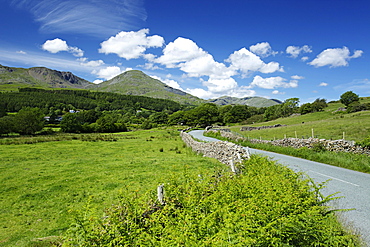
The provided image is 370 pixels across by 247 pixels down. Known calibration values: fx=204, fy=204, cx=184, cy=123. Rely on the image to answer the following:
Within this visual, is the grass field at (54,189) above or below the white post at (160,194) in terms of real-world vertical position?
below

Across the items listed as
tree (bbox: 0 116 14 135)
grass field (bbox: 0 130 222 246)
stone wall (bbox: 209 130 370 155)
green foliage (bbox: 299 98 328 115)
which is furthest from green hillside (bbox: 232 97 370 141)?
tree (bbox: 0 116 14 135)

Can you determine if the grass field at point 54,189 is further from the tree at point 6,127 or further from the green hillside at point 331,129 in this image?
the tree at point 6,127

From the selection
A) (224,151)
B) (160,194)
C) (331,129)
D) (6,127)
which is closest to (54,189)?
(160,194)

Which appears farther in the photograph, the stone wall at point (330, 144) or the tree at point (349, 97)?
the tree at point (349, 97)

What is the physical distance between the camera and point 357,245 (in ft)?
15.9

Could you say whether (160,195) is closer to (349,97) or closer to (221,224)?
(221,224)

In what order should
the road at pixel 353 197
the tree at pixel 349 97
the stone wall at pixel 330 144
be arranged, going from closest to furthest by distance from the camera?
the road at pixel 353 197, the stone wall at pixel 330 144, the tree at pixel 349 97

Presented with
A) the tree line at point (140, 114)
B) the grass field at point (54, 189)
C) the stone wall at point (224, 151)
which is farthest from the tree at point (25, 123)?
the stone wall at point (224, 151)

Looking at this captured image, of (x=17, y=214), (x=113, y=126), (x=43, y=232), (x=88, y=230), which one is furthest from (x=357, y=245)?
(x=113, y=126)

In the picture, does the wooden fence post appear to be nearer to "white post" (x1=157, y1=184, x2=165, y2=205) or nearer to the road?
"white post" (x1=157, y1=184, x2=165, y2=205)

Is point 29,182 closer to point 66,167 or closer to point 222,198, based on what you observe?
A: point 66,167

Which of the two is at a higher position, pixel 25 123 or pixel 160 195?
pixel 25 123

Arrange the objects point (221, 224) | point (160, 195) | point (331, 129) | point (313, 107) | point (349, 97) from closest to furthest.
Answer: point (221, 224)
point (160, 195)
point (331, 129)
point (349, 97)
point (313, 107)

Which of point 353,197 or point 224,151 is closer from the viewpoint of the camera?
point 353,197
